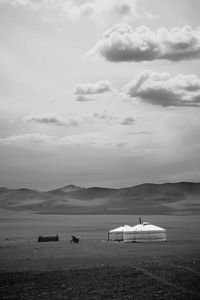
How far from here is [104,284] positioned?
673 inches

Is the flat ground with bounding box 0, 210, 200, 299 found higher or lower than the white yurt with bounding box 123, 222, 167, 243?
lower

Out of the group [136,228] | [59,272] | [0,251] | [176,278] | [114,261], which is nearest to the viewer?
[176,278]

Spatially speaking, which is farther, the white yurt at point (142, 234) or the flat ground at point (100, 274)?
the white yurt at point (142, 234)

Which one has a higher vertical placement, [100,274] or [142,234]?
[142,234]

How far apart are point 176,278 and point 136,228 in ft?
67.4

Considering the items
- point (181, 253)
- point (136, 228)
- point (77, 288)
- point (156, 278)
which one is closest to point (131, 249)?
point (181, 253)

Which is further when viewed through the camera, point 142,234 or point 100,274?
point 142,234

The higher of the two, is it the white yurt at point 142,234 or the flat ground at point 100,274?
the white yurt at point 142,234

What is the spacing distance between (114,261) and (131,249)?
7235 millimetres

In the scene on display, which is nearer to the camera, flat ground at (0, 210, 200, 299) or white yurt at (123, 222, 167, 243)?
flat ground at (0, 210, 200, 299)

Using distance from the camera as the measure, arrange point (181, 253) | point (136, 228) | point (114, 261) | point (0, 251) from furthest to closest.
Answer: point (136, 228), point (0, 251), point (181, 253), point (114, 261)

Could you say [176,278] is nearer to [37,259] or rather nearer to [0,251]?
[37,259]

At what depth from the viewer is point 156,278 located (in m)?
18.0

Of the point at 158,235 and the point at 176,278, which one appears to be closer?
the point at 176,278
